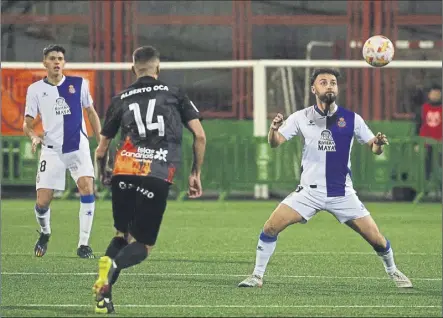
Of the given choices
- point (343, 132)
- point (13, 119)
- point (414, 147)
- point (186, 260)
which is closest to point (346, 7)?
point (414, 147)

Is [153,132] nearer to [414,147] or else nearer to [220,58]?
[414,147]

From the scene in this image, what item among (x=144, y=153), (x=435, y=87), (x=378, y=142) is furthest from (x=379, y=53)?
(x=435, y=87)

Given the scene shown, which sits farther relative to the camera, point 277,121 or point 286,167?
point 286,167

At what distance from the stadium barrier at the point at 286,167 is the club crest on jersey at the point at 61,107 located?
10.3m

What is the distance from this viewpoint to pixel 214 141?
2725cm

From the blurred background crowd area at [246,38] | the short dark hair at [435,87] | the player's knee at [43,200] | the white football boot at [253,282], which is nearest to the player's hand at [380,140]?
the white football boot at [253,282]

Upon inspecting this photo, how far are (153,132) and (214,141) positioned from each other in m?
15.8

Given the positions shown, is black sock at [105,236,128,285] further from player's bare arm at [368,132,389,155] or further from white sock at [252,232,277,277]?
player's bare arm at [368,132,389,155]

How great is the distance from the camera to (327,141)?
531 inches

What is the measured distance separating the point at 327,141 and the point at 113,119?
2.61 m

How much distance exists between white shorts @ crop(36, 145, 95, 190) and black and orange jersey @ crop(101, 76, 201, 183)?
16.7ft

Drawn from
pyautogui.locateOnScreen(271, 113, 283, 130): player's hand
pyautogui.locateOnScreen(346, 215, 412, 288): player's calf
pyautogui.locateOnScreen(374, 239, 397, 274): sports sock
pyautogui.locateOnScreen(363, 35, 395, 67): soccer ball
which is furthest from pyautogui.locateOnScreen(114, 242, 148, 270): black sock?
pyautogui.locateOnScreen(363, 35, 395, 67): soccer ball

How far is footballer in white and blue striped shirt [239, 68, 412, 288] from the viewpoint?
525 inches

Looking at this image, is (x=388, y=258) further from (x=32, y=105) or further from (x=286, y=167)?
(x=286, y=167)
